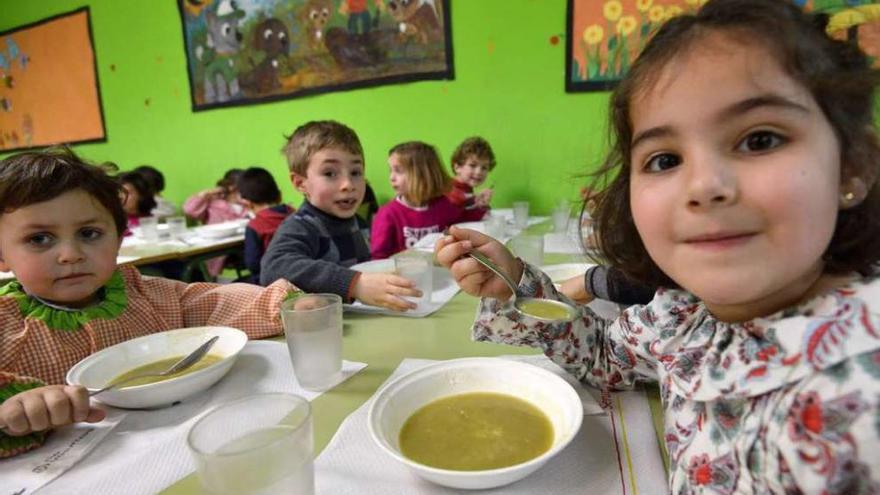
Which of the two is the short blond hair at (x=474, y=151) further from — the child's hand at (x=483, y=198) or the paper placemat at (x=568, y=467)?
the paper placemat at (x=568, y=467)

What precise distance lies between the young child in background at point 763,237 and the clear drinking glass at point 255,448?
1.28 feet

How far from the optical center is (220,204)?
141 inches

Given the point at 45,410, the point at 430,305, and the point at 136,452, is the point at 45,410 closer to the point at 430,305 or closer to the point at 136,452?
the point at 136,452

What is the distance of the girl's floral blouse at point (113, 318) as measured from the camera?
82 centimetres

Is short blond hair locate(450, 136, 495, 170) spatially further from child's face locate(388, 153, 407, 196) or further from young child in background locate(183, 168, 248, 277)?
young child in background locate(183, 168, 248, 277)

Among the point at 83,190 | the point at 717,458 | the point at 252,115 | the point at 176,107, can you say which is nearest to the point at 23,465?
the point at 83,190

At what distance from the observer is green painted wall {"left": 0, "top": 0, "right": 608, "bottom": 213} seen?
114 inches

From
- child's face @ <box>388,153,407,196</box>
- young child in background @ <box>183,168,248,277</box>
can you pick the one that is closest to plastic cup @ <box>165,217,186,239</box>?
young child in background @ <box>183,168,248,277</box>

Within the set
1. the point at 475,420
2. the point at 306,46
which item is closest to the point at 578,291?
the point at 475,420

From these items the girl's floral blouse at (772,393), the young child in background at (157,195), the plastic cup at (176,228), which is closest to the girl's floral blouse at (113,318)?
the girl's floral blouse at (772,393)

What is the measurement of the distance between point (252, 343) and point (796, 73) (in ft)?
3.11

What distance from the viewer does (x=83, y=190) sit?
36.0 inches

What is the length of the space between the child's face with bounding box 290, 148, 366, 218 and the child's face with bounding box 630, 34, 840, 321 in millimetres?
1240

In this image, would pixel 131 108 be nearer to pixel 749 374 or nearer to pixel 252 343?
pixel 252 343
